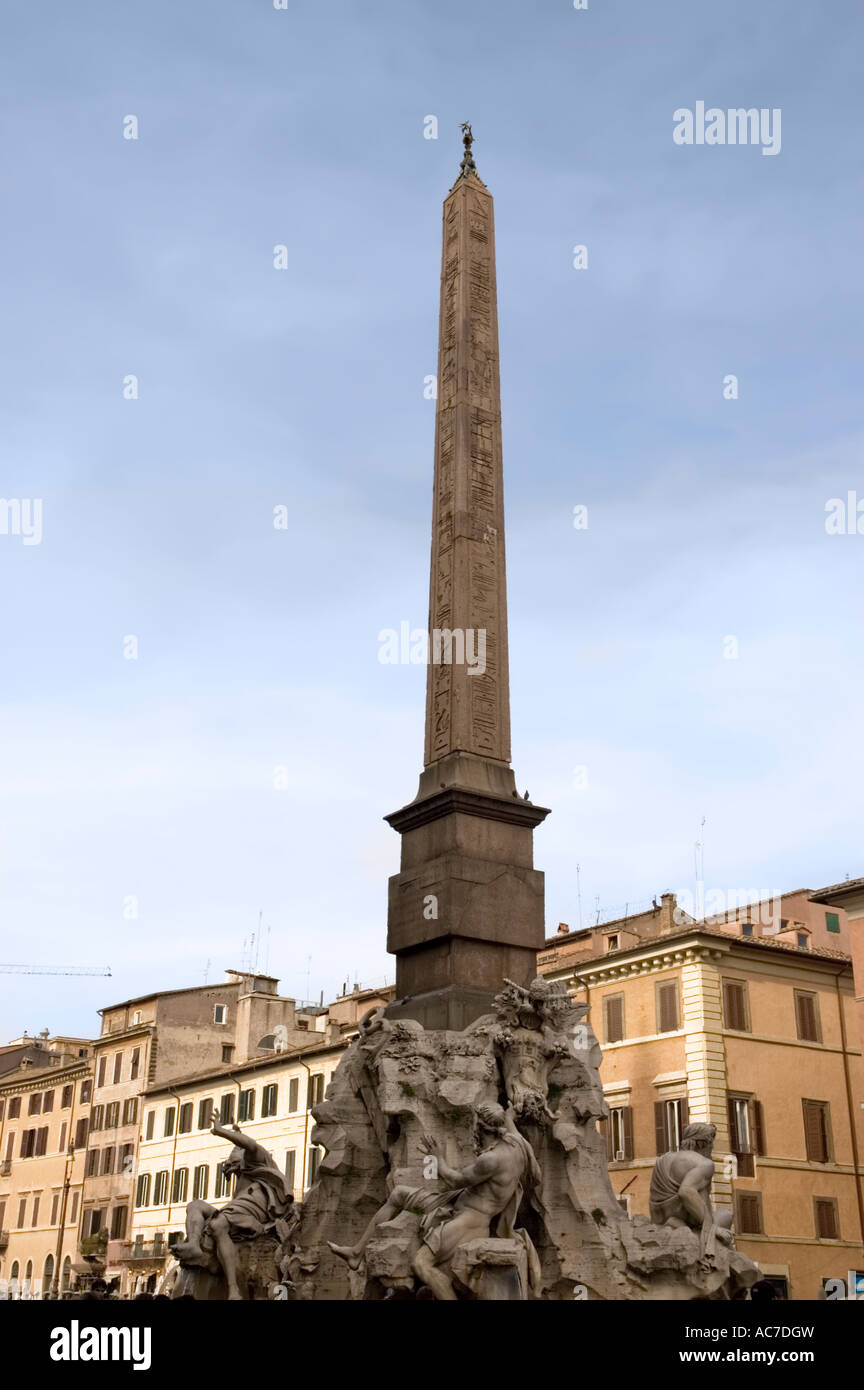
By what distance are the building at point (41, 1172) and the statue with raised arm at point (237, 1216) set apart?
1367 inches

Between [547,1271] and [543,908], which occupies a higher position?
[543,908]

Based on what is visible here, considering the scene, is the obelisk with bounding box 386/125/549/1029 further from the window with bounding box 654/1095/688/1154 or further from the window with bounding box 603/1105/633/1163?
the window with bounding box 603/1105/633/1163

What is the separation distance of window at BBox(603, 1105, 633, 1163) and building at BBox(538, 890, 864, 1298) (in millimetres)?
23

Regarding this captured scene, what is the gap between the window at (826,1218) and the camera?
26062 mm

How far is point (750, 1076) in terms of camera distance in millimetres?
26391

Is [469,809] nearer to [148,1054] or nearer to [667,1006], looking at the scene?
[667,1006]

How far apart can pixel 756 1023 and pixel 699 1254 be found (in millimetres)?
17721

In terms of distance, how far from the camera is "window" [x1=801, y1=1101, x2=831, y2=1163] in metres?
26.6

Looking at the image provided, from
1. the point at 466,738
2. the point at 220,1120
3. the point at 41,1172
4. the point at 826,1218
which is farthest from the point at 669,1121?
the point at 41,1172

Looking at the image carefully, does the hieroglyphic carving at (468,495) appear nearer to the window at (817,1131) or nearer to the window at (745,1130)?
the window at (745,1130)

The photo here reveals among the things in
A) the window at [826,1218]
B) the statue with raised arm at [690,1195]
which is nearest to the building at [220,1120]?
the window at [826,1218]
